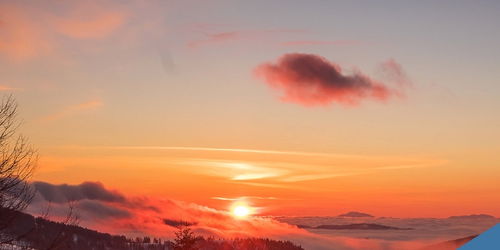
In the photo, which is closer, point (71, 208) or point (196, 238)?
point (71, 208)

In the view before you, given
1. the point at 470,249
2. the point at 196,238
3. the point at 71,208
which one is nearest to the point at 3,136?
the point at 71,208

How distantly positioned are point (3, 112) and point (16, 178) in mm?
3715

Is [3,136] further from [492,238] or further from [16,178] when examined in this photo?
[492,238]

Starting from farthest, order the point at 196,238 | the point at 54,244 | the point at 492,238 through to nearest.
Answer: the point at 196,238, the point at 54,244, the point at 492,238

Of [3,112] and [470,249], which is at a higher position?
[3,112]

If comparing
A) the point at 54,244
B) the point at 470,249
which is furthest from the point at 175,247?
the point at 470,249

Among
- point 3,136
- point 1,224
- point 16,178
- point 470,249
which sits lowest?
point 470,249

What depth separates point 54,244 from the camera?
34.6m

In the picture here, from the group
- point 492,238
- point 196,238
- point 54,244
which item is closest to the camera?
point 492,238

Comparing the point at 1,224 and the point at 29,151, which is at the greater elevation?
the point at 29,151

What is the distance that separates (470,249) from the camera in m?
21.2

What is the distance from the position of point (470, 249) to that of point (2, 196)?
2384 cm

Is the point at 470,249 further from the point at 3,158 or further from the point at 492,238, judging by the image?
the point at 3,158

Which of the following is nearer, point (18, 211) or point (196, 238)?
point (18, 211)
